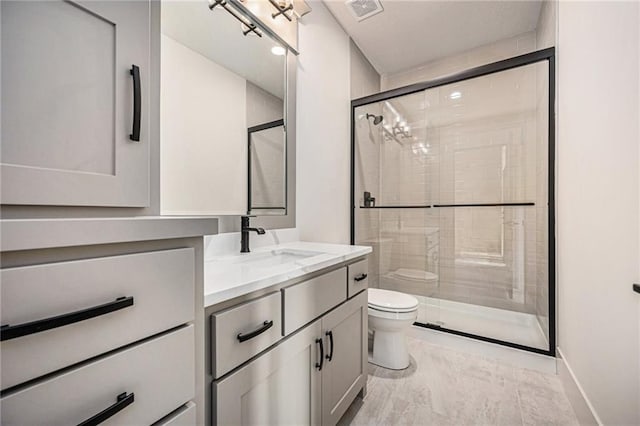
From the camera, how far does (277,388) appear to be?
3.02ft

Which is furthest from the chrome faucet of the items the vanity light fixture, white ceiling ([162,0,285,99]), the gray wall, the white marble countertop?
the gray wall

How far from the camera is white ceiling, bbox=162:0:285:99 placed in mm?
1239

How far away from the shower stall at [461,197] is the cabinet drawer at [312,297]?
58.0 inches

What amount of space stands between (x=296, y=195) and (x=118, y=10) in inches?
55.6

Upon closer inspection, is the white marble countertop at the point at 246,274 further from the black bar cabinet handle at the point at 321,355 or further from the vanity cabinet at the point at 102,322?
the black bar cabinet handle at the point at 321,355

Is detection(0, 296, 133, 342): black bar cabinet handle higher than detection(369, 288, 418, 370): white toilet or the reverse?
higher

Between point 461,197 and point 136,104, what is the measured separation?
2.89m

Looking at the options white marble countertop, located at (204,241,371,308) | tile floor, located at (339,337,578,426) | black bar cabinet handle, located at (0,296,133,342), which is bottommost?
tile floor, located at (339,337,578,426)

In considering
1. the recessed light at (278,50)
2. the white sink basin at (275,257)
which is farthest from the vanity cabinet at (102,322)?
the recessed light at (278,50)

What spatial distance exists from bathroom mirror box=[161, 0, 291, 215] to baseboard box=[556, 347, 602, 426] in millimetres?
1838

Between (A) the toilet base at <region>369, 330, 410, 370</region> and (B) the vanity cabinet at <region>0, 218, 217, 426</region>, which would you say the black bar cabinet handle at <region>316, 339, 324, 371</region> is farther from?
(A) the toilet base at <region>369, 330, 410, 370</region>

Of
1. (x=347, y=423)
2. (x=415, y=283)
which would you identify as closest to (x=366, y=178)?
(x=415, y=283)

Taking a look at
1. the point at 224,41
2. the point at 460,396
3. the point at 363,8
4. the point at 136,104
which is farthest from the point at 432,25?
the point at 460,396

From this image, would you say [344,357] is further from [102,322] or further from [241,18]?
[241,18]
